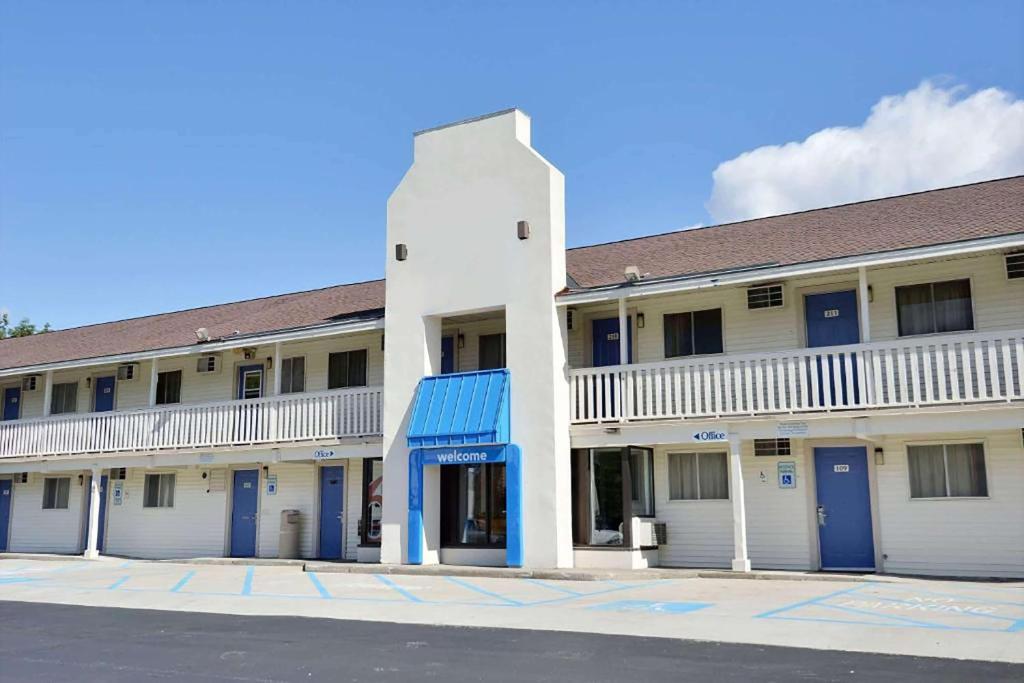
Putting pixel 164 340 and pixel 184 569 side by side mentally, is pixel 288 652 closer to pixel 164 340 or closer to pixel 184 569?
pixel 184 569

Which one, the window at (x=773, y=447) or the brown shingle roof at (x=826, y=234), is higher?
the brown shingle roof at (x=826, y=234)

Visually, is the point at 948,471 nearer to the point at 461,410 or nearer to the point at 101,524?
the point at 461,410

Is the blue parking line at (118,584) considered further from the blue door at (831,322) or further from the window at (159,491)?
the blue door at (831,322)

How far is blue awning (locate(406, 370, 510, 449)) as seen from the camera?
18.5 meters

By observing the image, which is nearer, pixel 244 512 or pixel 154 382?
pixel 244 512

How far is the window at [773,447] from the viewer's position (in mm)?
17859

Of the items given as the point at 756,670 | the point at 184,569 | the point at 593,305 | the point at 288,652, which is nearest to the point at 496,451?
the point at 593,305

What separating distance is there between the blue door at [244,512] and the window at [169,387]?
10.4ft

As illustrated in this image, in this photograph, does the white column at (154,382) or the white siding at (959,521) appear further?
the white column at (154,382)

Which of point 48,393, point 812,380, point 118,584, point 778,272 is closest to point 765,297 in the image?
point 778,272

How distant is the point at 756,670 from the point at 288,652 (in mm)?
4499

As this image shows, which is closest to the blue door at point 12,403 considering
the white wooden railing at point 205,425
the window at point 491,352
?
the white wooden railing at point 205,425

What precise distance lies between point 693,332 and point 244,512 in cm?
1216

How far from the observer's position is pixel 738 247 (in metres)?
19.7
